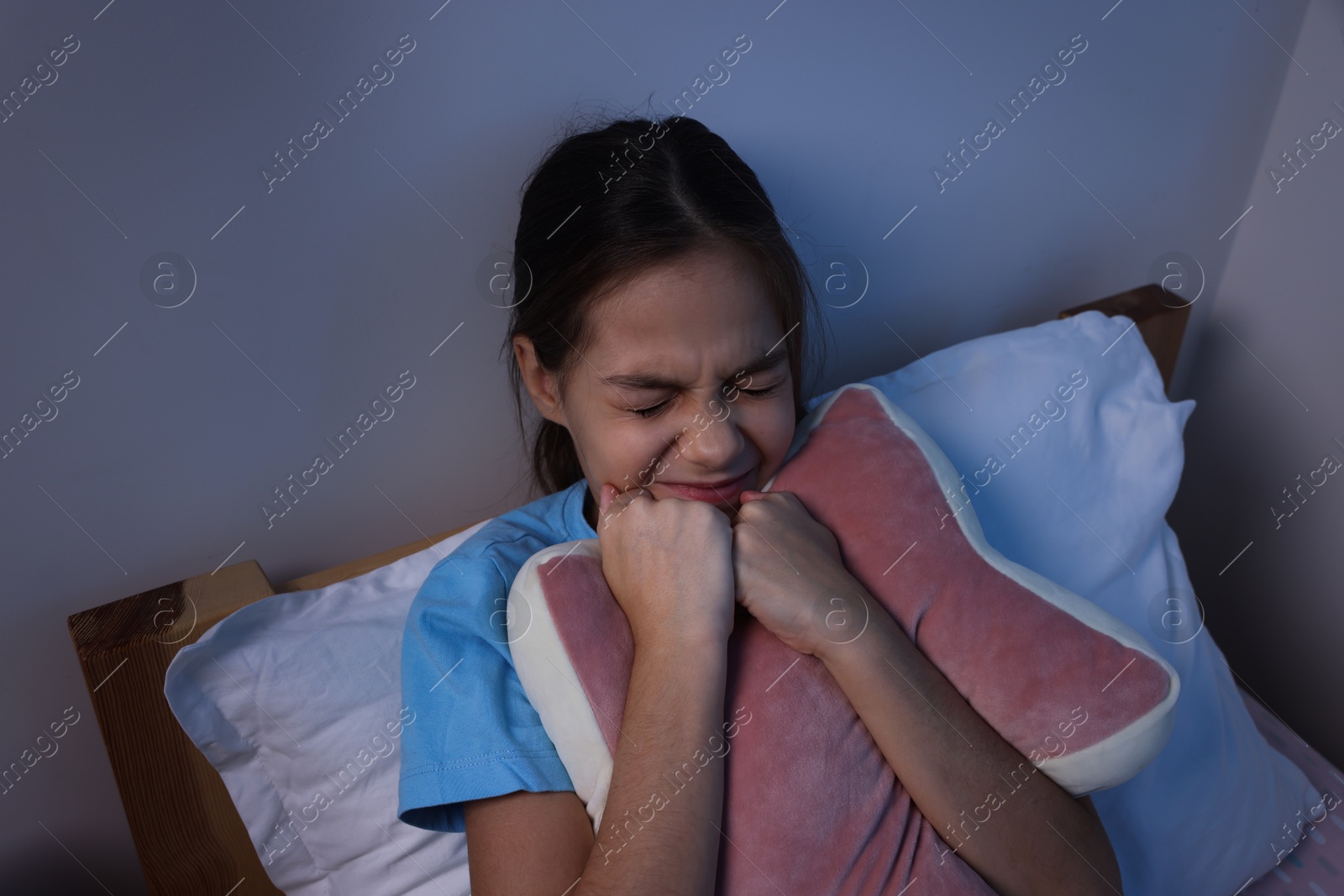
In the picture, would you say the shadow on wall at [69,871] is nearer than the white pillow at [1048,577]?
No

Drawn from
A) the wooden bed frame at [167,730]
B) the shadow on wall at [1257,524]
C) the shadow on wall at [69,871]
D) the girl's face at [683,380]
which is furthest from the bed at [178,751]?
the shadow on wall at [1257,524]

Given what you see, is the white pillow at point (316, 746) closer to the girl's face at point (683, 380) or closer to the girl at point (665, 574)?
the girl at point (665, 574)

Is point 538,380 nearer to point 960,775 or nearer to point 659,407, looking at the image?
point 659,407

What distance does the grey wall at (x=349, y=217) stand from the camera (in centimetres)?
80

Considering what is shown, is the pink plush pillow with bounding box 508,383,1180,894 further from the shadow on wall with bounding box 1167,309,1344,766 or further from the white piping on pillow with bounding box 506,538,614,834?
the shadow on wall with bounding box 1167,309,1344,766

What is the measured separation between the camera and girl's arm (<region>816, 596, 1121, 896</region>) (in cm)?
73

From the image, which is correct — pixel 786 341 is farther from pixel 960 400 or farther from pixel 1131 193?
pixel 1131 193

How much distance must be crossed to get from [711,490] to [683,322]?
18 cm

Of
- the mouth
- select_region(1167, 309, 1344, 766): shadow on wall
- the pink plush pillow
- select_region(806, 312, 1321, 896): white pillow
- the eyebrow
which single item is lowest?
select_region(1167, 309, 1344, 766): shadow on wall

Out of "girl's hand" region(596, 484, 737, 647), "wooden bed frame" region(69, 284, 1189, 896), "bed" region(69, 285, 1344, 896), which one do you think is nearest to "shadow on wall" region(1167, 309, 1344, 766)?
"bed" region(69, 285, 1344, 896)

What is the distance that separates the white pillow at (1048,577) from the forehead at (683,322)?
299 millimetres

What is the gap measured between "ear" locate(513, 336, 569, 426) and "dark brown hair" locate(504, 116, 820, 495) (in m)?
0.01

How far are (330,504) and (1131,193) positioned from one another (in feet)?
4.16

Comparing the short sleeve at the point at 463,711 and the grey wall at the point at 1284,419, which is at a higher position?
the short sleeve at the point at 463,711
